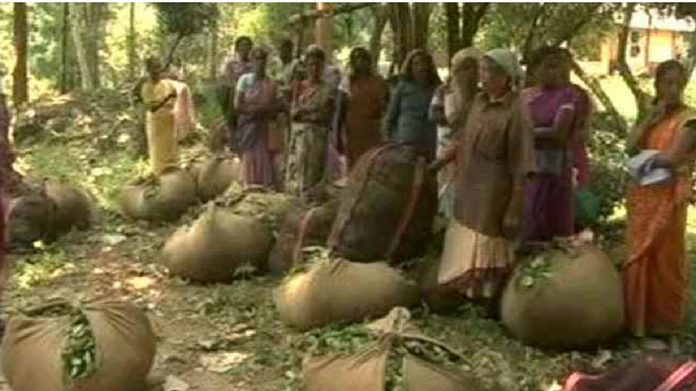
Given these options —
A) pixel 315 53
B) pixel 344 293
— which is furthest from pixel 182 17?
pixel 344 293

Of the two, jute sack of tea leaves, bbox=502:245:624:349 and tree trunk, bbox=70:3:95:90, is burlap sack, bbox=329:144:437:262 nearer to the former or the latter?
jute sack of tea leaves, bbox=502:245:624:349

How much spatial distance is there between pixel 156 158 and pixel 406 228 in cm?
585

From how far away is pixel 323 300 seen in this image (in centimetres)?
627

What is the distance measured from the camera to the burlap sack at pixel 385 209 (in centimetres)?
666

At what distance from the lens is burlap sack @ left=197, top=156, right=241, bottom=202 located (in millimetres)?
10359

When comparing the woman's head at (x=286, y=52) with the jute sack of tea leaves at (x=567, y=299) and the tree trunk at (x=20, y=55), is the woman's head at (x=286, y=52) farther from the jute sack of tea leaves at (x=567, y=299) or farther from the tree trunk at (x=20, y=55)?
the tree trunk at (x=20, y=55)

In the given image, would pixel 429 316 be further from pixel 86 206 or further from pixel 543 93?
pixel 86 206

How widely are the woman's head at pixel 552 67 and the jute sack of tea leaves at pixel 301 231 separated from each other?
1484mm

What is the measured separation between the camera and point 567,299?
232 inches

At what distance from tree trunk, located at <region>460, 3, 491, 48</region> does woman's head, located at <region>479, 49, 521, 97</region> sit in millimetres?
5562

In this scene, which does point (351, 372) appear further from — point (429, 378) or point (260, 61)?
point (260, 61)

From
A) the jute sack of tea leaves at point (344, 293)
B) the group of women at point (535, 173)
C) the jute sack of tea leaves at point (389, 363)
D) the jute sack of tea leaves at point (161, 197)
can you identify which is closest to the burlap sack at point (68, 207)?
the jute sack of tea leaves at point (161, 197)

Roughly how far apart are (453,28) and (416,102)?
12.5ft

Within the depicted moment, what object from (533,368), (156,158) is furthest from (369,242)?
(156,158)
